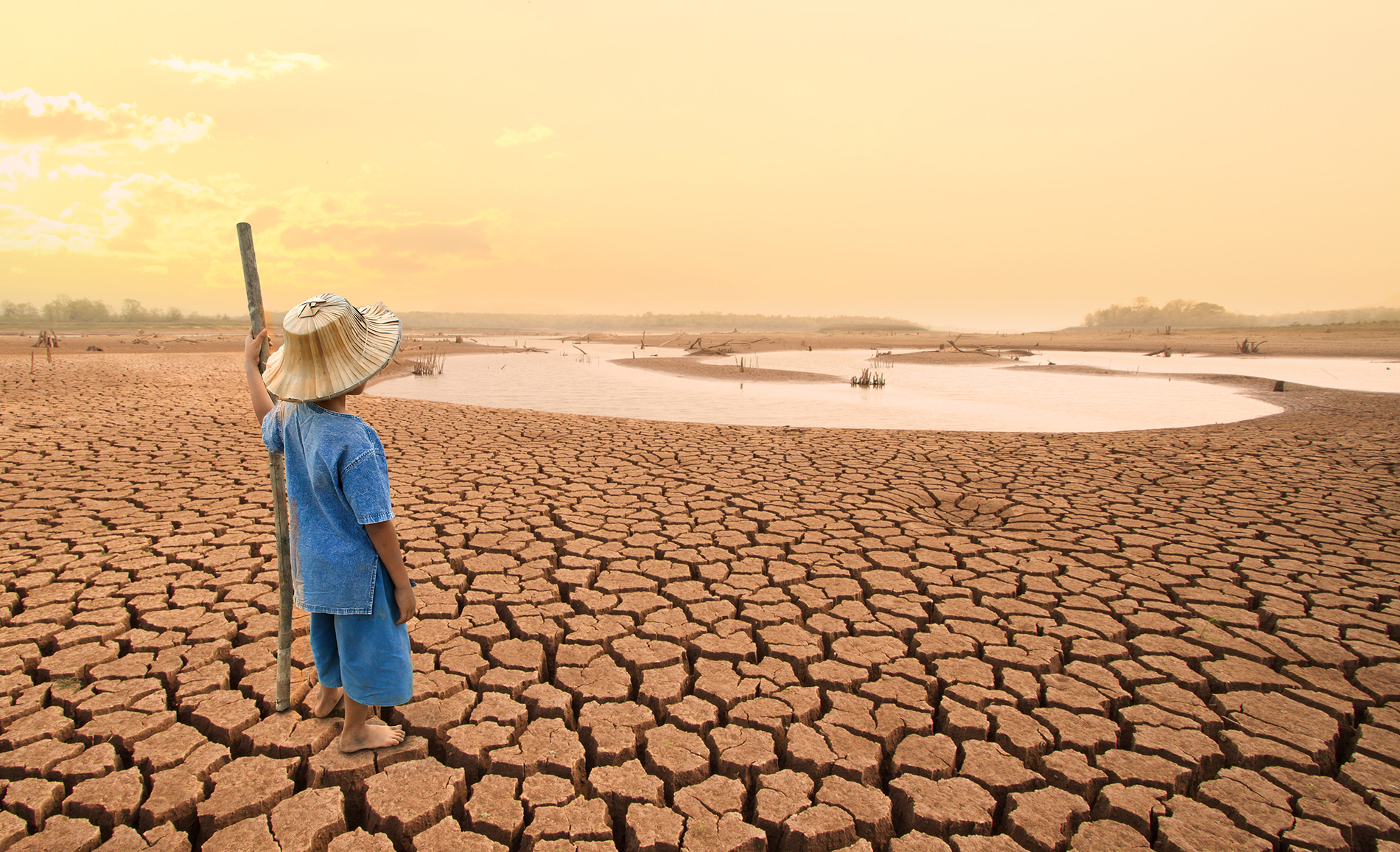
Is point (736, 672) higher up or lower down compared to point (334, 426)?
lower down

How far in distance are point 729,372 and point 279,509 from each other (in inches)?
694

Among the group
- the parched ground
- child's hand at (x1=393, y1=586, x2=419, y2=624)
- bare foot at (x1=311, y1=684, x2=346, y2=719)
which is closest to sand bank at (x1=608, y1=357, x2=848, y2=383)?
the parched ground

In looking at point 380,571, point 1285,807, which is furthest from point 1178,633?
point 380,571

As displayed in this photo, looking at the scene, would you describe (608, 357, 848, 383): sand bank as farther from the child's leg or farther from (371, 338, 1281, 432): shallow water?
the child's leg

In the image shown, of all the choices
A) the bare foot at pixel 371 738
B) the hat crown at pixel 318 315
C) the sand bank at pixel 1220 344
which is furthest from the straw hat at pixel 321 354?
the sand bank at pixel 1220 344

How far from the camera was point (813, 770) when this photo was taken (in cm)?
225

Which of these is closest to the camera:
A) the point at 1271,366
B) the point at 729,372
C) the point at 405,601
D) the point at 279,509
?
the point at 405,601

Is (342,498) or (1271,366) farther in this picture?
(1271,366)

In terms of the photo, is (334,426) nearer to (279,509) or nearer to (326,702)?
(279,509)

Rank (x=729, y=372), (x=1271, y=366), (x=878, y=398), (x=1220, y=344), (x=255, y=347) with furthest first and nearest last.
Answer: (x=1220, y=344)
(x=1271, y=366)
(x=729, y=372)
(x=878, y=398)
(x=255, y=347)

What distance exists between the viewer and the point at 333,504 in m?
2.03

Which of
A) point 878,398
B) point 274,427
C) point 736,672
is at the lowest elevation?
point 736,672

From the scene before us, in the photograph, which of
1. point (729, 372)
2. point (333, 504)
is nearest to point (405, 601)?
point (333, 504)

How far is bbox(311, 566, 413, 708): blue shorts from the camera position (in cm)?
211
